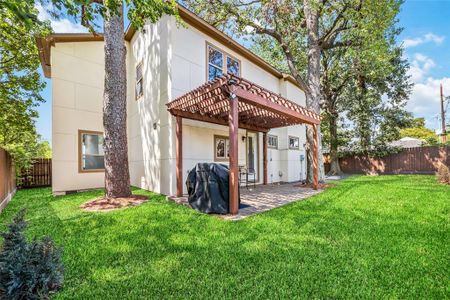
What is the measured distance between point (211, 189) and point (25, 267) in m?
3.44

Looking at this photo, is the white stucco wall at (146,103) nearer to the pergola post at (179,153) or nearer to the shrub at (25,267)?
the pergola post at (179,153)

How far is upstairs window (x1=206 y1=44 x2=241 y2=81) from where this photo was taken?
26.5ft

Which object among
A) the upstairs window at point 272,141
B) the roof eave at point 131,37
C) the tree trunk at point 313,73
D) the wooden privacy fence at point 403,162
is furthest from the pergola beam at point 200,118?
the wooden privacy fence at point 403,162

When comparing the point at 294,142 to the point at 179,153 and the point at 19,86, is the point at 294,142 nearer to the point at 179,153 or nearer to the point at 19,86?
the point at 179,153

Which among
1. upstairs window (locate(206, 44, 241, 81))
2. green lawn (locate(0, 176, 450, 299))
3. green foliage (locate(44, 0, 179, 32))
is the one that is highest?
upstairs window (locate(206, 44, 241, 81))

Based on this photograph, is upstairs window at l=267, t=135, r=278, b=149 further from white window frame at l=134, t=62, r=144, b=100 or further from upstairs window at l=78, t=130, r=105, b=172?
upstairs window at l=78, t=130, r=105, b=172

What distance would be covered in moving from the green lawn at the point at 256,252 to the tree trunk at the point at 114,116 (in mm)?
1327

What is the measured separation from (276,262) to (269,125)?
7827 mm

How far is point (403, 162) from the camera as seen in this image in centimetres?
1554

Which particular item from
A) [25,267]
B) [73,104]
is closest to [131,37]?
[73,104]

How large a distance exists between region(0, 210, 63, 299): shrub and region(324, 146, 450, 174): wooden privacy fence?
63.5 feet

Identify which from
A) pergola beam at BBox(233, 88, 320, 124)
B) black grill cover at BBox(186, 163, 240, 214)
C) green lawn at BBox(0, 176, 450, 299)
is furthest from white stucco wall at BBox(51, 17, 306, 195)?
green lawn at BBox(0, 176, 450, 299)

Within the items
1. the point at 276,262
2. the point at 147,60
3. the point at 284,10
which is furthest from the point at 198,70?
the point at 276,262

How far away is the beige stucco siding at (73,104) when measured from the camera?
7.85 metres
